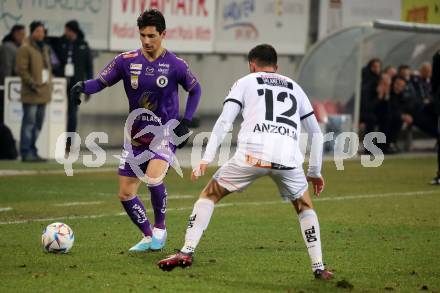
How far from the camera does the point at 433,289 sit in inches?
375

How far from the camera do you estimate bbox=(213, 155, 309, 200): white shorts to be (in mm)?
9664

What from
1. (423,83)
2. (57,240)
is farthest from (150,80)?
(423,83)

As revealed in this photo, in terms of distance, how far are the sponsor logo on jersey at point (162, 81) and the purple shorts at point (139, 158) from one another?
1.88 ft

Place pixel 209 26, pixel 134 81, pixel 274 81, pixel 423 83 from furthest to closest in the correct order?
pixel 423 83
pixel 209 26
pixel 134 81
pixel 274 81

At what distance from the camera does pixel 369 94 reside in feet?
82.9

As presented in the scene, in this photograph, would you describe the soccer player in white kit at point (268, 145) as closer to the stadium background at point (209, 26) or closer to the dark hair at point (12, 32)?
the dark hair at point (12, 32)

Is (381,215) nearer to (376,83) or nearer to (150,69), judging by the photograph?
(150,69)

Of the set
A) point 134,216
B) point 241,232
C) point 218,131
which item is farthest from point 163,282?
point 241,232

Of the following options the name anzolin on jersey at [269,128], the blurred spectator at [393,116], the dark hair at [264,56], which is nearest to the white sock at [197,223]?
the name anzolin on jersey at [269,128]

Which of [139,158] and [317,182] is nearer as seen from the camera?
[317,182]

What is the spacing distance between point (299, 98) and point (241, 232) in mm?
3434

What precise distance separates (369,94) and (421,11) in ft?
20.6

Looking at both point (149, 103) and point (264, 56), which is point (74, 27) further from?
point (264, 56)

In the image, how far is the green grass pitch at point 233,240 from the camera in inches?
375
